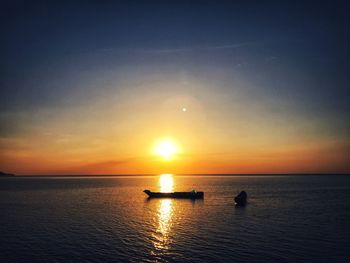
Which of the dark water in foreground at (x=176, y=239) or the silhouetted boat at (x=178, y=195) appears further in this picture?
the silhouetted boat at (x=178, y=195)

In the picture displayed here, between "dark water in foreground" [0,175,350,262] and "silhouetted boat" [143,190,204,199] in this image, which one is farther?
"silhouetted boat" [143,190,204,199]

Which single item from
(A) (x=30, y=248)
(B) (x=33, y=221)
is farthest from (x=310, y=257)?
(B) (x=33, y=221)

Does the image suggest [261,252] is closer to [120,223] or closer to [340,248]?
[340,248]

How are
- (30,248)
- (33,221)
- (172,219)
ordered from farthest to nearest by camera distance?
(172,219)
(33,221)
(30,248)

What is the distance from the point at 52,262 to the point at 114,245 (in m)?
8.83

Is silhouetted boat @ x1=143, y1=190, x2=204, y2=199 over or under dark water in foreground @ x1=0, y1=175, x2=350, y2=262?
over

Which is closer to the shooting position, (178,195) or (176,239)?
(176,239)

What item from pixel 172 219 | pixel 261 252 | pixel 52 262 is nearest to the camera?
pixel 52 262

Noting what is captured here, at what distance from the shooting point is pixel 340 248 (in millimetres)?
36094

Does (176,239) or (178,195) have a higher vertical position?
(178,195)

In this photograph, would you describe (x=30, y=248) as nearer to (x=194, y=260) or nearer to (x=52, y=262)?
(x=52, y=262)

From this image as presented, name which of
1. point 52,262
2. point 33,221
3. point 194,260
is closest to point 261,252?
point 194,260

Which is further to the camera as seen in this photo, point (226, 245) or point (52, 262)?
point (226, 245)

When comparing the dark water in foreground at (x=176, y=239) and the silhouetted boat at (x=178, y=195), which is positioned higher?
the silhouetted boat at (x=178, y=195)
